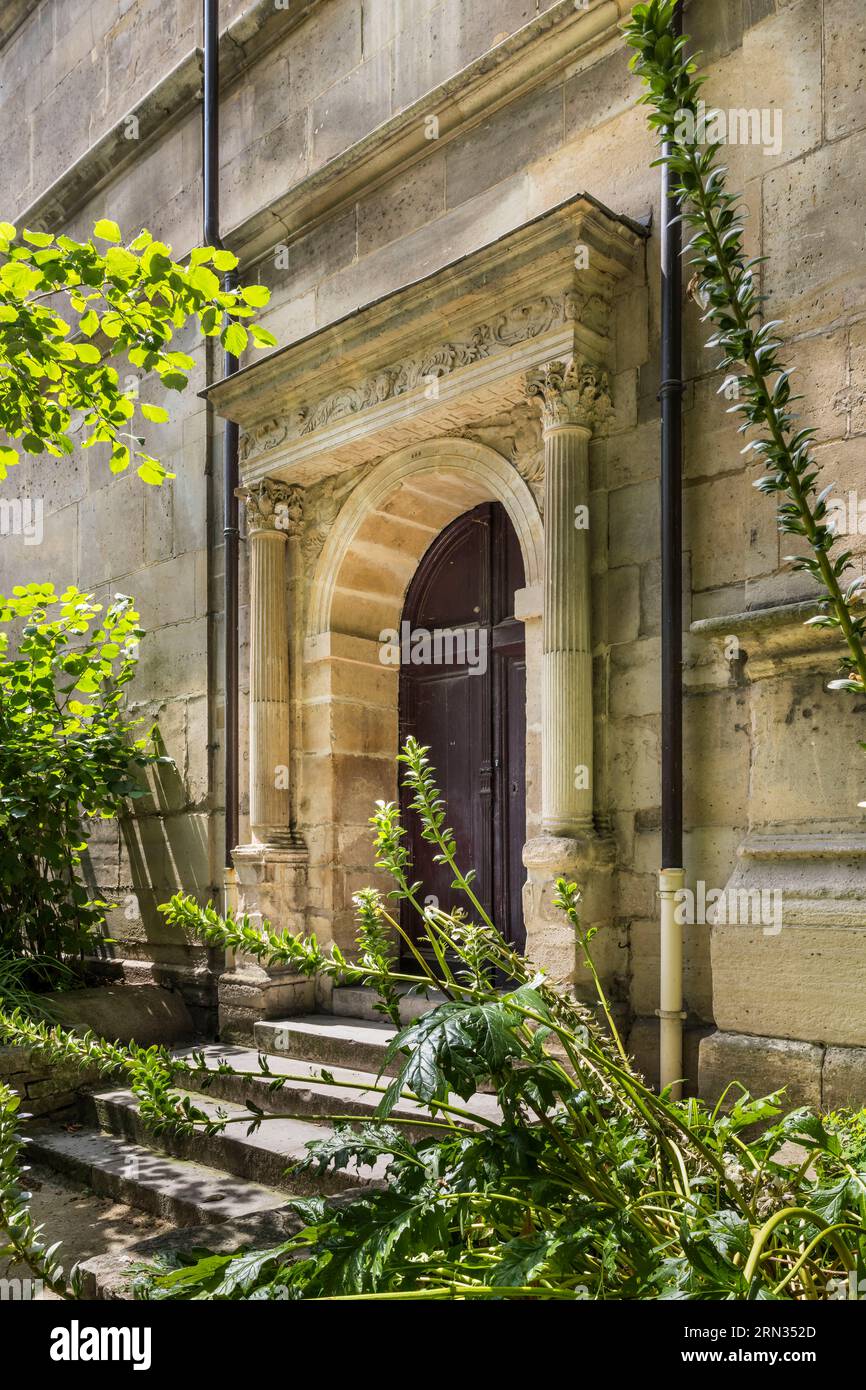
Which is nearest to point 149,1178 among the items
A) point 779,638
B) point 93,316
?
point 779,638

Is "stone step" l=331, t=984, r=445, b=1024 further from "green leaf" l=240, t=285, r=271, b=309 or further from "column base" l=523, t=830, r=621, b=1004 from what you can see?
"green leaf" l=240, t=285, r=271, b=309

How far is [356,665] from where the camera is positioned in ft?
17.4

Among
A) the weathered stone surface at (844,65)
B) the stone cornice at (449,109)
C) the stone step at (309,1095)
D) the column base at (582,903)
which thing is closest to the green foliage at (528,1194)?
→ the stone step at (309,1095)

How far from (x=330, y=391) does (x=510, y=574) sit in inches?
48.7

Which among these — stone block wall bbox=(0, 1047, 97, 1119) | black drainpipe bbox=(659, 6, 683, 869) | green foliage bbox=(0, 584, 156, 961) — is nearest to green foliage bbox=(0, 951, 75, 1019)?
green foliage bbox=(0, 584, 156, 961)

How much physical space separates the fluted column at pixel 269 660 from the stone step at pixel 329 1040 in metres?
0.88

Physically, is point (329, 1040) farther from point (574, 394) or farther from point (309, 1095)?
point (574, 394)

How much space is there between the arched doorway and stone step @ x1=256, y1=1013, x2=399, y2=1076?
703mm

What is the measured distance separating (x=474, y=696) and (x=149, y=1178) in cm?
258

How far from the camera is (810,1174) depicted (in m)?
2.24

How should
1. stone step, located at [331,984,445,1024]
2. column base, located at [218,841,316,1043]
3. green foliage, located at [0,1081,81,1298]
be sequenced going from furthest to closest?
column base, located at [218,841,316,1043] → stone step, located at [331,984,445,1024] → green foliage, located at [0,1081,81,1298]

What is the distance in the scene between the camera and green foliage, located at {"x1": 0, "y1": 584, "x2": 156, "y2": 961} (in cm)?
535
